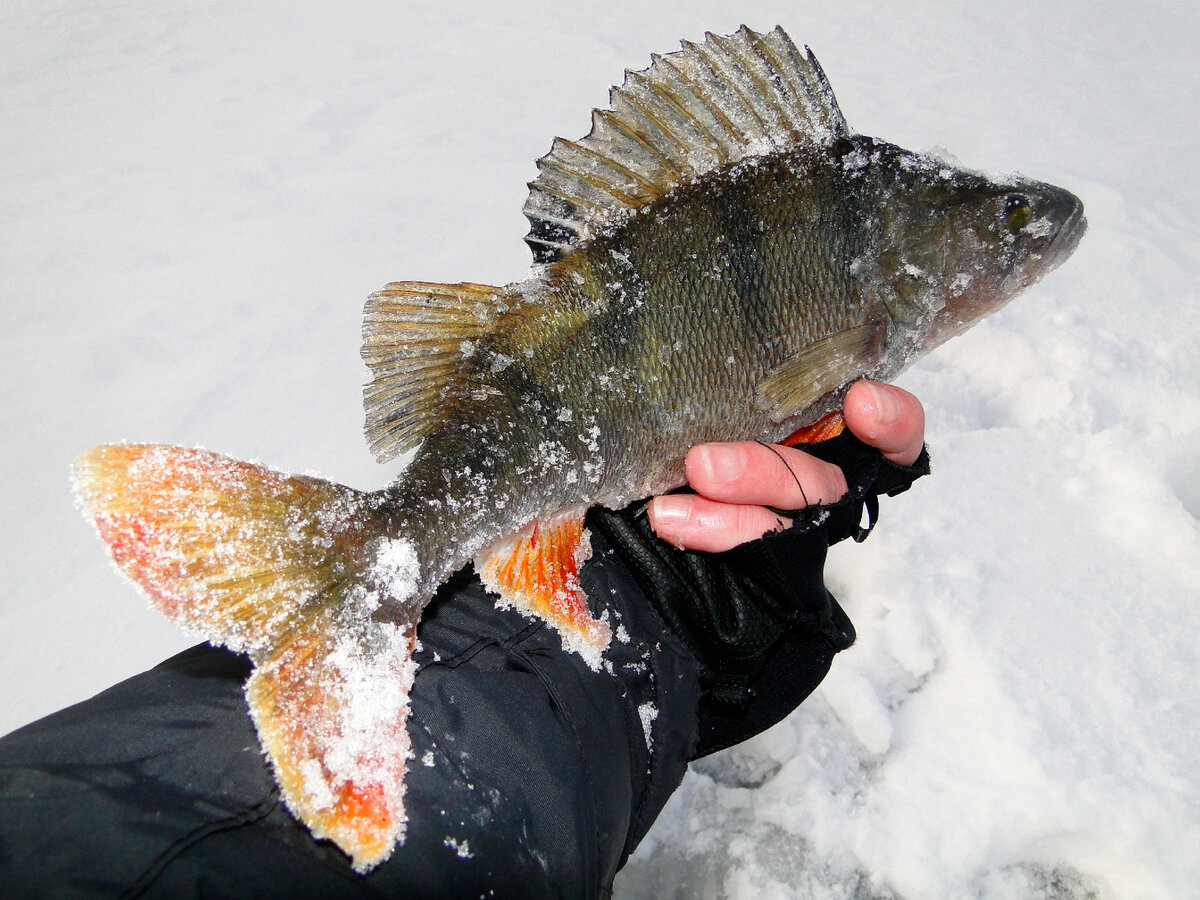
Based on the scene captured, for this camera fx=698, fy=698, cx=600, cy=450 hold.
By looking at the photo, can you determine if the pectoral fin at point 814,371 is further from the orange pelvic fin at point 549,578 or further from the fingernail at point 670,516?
the orange pelvic fin at point 549,578

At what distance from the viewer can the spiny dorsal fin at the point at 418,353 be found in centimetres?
118

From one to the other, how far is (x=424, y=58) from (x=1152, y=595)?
13.5 ft

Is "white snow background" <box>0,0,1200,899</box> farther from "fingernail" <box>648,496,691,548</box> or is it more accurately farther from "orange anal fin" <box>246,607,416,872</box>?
"orange anal fin" <box>246,607,416,872</box>

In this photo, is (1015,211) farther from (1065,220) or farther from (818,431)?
(818,431)

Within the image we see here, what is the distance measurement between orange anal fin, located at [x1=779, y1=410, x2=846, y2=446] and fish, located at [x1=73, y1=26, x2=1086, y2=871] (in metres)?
0.02

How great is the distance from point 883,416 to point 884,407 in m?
0.02

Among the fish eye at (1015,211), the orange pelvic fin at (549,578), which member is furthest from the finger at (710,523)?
the fish eye at (1015,211)

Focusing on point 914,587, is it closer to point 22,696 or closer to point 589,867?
point 589,867

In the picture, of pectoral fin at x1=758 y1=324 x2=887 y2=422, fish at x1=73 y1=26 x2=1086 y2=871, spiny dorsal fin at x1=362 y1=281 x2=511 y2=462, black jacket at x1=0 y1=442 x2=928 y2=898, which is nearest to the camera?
black jacket at x1=0 y1=442 x2=928 y2=898

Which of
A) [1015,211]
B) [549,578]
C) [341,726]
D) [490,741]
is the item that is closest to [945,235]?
[1015,211]

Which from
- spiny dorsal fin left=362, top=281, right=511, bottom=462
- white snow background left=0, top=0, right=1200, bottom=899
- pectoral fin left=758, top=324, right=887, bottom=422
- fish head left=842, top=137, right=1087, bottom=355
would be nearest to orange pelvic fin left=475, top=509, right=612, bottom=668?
spiny dorsal fin left=362, top=281, right=511, bottom=462

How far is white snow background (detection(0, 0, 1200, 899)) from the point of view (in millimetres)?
1709

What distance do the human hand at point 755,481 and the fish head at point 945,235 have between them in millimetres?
200

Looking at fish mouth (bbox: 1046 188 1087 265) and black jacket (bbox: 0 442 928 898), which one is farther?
Result: fish mouth (bbox: 1046 188 1087 265)
